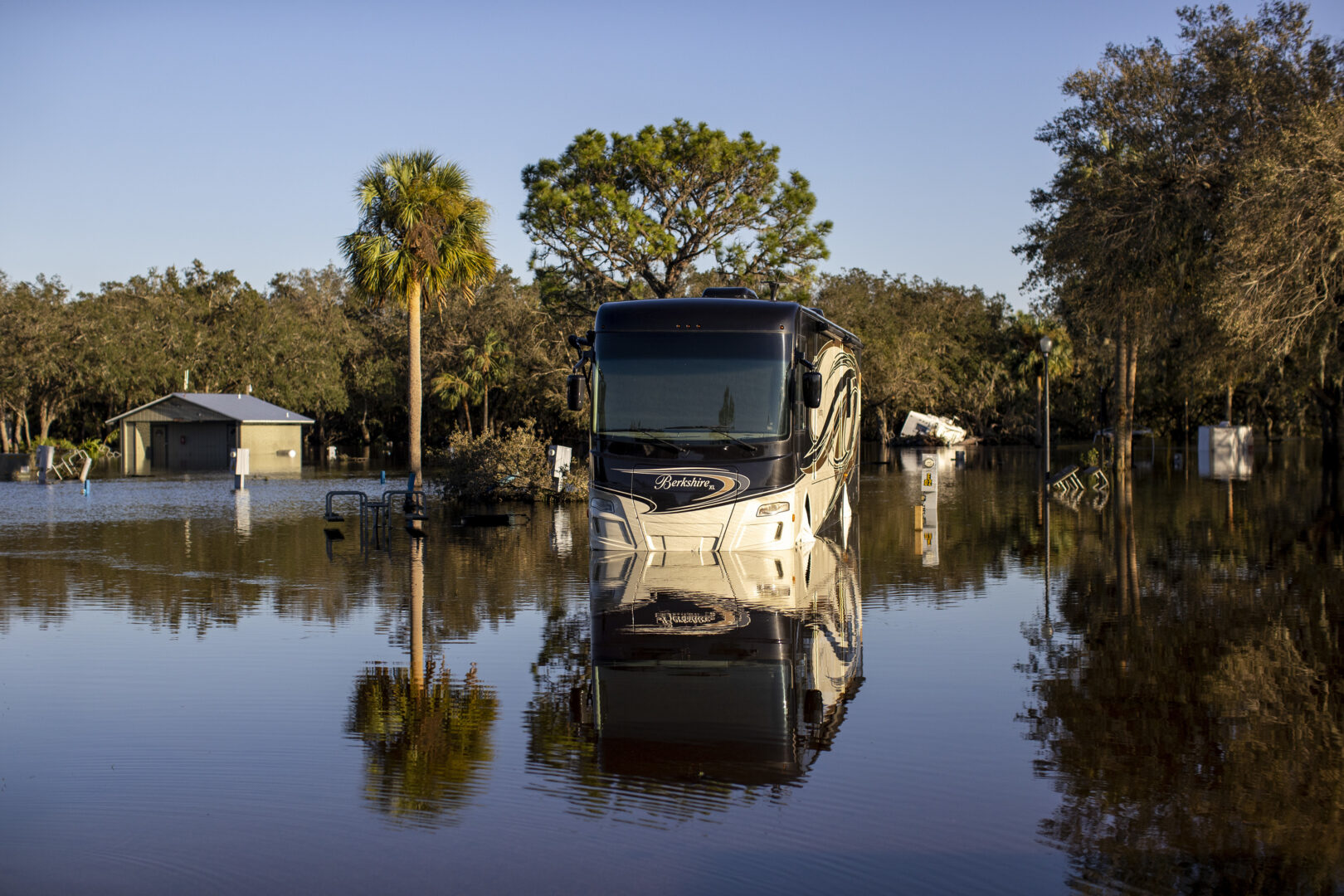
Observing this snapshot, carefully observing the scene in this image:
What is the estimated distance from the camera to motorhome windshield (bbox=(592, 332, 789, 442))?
14.9 m

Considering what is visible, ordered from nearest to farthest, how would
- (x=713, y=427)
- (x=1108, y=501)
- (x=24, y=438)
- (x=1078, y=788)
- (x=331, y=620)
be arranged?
1. (x=1078, y=788)
2. (x=331, y=620)
3. (x=713, y=427)
4. (x=1108, y=501)
5. (x=24, y=438)

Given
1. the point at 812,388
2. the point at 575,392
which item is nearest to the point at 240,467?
the point at 575,392

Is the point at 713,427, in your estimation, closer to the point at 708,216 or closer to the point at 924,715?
the point at 924,715

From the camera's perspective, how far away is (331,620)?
1132 centimetres

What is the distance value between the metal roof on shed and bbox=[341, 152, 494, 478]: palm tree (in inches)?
1115

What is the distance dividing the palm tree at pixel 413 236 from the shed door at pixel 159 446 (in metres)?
32.9

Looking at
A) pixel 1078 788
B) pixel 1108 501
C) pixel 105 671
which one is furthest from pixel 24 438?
pixel 1078 788

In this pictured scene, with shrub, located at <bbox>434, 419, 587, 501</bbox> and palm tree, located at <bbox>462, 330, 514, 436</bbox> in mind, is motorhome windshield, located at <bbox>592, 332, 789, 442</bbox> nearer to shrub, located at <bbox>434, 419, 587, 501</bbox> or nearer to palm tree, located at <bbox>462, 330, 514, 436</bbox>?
shrub, located at <bbox>434, 419, 587, 501</bbox>

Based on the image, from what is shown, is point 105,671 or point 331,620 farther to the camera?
point 331,620

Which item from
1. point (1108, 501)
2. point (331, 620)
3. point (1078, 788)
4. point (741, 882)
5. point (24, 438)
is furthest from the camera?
point (24, 438)

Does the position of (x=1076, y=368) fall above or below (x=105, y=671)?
above

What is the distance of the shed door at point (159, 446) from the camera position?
2309 inches

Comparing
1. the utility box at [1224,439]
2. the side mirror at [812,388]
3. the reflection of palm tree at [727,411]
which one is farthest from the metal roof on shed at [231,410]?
the side mirror at [812,388]

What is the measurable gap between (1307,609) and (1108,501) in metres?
14.8
